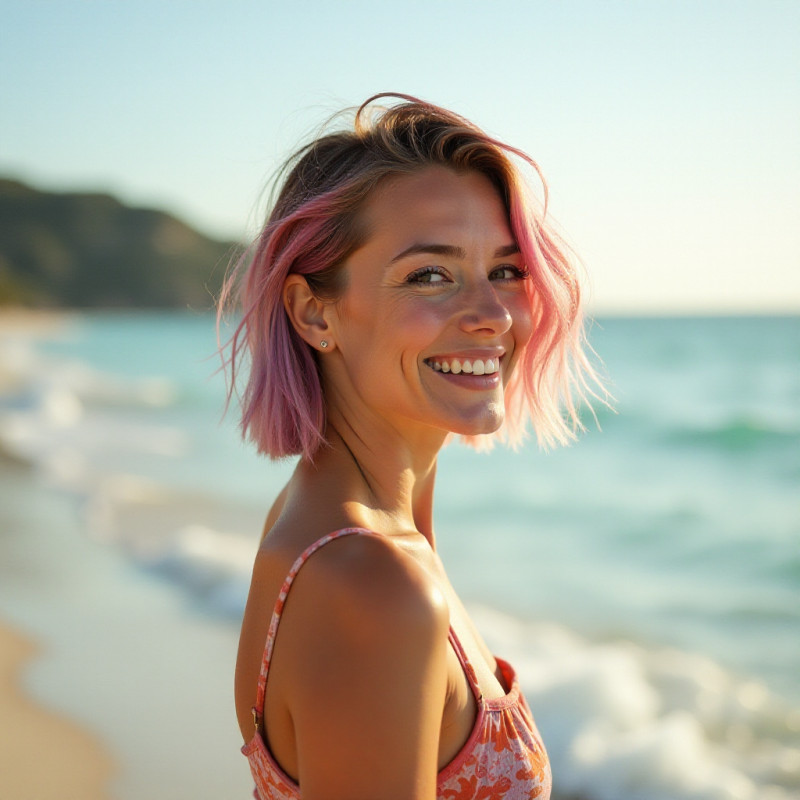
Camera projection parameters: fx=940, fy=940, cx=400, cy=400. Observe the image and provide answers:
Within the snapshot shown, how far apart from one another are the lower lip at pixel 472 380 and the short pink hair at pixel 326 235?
294mm

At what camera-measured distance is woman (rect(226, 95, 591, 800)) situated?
6.23 ft

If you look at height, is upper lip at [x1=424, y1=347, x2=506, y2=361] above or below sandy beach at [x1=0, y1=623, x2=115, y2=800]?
above

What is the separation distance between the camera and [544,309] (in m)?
2.50

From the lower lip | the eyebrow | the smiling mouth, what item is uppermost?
the eyebrow

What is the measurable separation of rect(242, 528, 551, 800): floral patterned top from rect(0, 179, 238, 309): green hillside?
100 meters

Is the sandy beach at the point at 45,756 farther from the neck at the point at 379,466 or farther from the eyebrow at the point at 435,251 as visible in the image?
the eyebrow at the point at 435,251

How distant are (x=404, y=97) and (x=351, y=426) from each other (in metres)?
0.85

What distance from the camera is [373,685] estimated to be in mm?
1574

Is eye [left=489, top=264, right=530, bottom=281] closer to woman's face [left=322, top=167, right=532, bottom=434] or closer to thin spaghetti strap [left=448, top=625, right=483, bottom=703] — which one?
woman's face [left=322, top=167, right=532, bottom=434]

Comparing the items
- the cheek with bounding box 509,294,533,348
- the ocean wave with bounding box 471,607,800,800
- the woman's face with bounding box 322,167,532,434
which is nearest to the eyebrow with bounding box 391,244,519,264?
the woman's face with bounding box 322,167,532,434

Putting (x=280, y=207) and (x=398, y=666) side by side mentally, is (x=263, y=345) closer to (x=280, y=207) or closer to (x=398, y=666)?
(x=280, y=207)

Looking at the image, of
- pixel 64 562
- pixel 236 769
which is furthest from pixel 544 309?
pixel 64 562

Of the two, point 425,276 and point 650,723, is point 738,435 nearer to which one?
point 650,723

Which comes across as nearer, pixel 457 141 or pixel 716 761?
pixel 457 141
